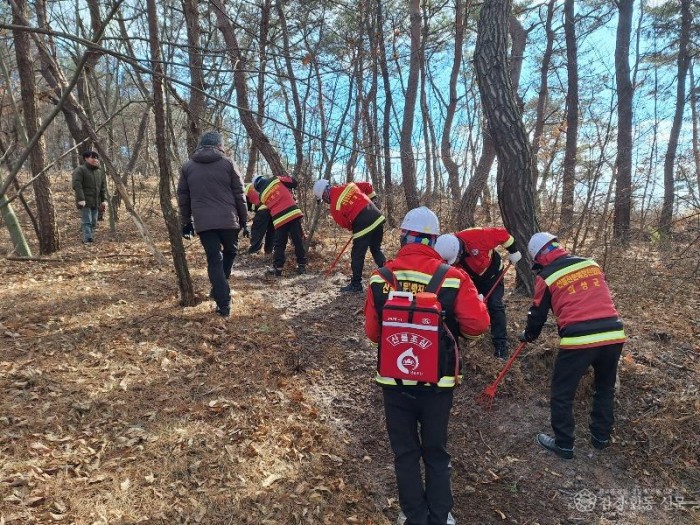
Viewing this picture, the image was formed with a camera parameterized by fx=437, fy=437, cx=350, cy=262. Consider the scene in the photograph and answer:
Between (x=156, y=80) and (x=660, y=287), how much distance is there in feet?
26.0

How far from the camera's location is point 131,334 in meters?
4.74

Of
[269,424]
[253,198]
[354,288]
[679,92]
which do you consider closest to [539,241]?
[269,424]

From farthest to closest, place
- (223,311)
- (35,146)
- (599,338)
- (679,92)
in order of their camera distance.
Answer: (679,92) → (35,146) → (223,311) → (599,338)

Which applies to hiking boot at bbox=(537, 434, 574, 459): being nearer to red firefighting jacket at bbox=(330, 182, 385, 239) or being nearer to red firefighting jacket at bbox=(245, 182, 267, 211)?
red firefighting jacket at bbox=(330, 182, 385, 239)

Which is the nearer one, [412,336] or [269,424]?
[412,336]

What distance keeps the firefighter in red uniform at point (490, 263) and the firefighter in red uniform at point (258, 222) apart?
15.4ft

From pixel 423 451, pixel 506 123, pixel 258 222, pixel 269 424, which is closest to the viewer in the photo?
pixel 423 451

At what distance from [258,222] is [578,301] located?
6447 mm

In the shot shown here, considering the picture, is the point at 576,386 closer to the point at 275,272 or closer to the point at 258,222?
the point at 275,272

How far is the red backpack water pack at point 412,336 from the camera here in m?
2.60

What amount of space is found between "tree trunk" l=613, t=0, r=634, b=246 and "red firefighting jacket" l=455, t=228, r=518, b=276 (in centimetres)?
473

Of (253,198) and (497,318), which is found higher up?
(253,198)

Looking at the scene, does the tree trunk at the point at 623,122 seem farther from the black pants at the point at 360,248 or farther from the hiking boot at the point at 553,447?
the hiking boot at the point at 553,447

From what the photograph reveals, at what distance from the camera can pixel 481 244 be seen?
15.6 ft
